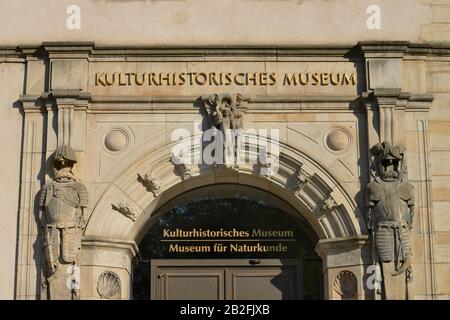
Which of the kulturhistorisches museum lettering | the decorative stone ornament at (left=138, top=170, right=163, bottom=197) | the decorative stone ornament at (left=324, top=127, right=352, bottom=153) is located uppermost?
the kulturhistorisches museum lettering

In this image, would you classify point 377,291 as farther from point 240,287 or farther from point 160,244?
point 160,244

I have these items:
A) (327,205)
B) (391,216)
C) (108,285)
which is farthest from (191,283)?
(391,216)

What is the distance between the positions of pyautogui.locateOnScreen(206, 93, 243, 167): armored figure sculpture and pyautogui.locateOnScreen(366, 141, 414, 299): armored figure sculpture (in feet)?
5.93

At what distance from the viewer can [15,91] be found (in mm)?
15430

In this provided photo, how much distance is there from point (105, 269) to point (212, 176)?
1885 mm

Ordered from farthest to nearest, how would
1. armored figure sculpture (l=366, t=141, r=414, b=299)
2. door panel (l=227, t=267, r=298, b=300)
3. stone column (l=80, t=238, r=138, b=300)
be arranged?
door panel (l=227, t=267, r=298, b=300)
stone column (l=80, t=238, r=138, b=300)
armored figure sculpture (l=366, t=141, r=414, b=299)

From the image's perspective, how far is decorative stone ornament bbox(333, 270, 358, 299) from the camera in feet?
48.3

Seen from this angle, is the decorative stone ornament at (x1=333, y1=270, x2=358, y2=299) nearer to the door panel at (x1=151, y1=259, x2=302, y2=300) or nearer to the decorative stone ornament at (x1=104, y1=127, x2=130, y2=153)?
the door panel at (x1=151, y1=259, x2=302, y2=300)

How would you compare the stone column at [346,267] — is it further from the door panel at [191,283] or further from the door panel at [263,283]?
the door panel at [191,283]

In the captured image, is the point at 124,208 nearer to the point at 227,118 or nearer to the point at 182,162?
the point at 182,162

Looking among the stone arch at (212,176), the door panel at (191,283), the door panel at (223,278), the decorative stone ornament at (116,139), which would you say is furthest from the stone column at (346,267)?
the decorative stone ornament at (116,139)

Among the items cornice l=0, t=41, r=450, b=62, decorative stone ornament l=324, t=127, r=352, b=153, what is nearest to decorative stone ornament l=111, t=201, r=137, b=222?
cornice l=0, t=41, r=450, b=62

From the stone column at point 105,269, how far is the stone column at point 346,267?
2.58 meters

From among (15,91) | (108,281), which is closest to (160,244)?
(108,281)
